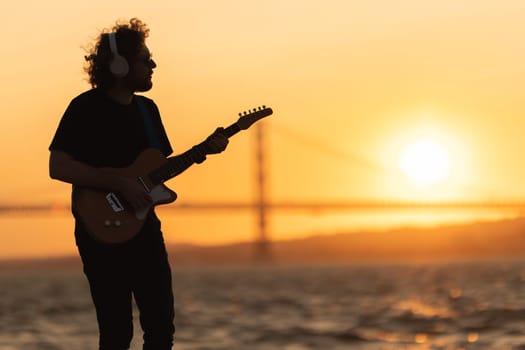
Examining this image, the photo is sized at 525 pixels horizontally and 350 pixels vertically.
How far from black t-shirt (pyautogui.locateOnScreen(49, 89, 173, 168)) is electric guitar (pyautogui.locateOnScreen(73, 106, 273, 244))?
56 millimetres

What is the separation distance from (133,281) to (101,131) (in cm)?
78

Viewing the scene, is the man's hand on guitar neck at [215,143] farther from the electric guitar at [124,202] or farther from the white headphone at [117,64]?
the white headphone at [117,64]

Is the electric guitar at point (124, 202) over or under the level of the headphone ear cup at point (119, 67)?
under

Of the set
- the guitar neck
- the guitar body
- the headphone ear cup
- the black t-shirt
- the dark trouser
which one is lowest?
the dark trouser

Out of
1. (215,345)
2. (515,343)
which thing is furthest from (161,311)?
(215,345)

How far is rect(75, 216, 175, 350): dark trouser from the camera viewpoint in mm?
6102

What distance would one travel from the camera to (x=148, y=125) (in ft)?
20.2

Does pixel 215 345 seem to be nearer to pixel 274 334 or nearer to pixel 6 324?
pixel 274 334

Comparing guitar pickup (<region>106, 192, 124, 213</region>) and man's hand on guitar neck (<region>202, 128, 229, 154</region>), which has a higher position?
man's hand on guitar neck (<region>202, 128, 229, 154</region>)

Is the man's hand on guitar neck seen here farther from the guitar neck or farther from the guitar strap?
the guitar strap

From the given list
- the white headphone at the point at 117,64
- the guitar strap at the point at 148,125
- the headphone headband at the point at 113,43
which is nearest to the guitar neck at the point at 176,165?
the guitar strap at the point at 148,125

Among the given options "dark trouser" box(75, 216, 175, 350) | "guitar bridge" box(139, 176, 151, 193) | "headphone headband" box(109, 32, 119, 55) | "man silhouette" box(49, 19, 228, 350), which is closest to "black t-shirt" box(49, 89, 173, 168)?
"man silhouette" box(49, 19, 228, 350)

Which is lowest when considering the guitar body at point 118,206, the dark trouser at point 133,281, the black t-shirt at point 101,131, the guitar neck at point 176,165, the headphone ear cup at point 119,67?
the dark trouser at point 133,281

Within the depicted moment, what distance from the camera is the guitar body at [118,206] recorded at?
20.0ft
